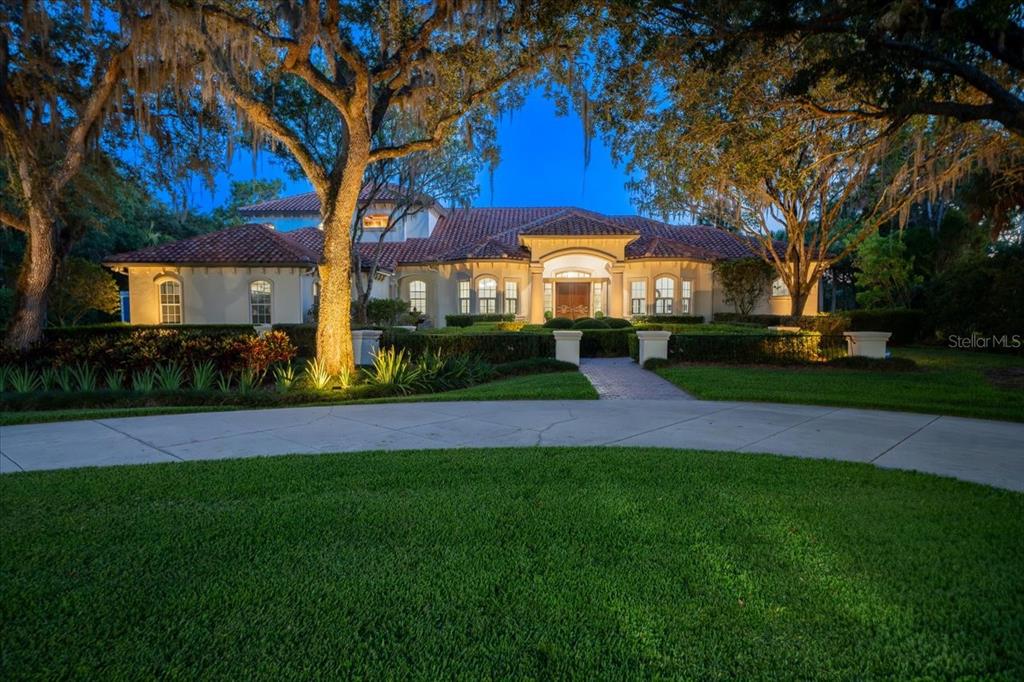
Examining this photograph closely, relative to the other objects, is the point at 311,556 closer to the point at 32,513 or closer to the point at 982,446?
the point at 32,513

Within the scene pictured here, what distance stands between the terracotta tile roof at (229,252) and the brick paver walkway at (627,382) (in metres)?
12.5

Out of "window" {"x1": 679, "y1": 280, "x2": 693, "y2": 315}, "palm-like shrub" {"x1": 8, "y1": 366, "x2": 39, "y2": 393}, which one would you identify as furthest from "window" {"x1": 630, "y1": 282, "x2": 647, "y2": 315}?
"palm-like shrub" {"x1": 8, "y1": 366, "x2": 39, "y2": 393}

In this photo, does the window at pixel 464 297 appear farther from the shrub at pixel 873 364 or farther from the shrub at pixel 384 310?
the shrub at pixel 873 364

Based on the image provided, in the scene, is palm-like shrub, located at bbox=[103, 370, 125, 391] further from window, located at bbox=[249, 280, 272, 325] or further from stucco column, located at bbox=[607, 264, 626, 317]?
stucco column, located at bbox=[607, 264, 626, 317]

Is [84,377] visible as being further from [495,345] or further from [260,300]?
[260,300]

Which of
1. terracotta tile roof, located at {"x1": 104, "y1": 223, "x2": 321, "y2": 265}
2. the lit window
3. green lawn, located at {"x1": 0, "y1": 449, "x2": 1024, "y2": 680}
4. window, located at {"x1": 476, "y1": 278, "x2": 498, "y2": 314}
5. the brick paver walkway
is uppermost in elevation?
the lit window

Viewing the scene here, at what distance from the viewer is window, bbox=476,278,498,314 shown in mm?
25500

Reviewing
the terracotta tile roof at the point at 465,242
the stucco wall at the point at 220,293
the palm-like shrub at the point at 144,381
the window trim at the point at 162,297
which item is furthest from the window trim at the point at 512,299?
the palm-like shrub at the point at 144,381

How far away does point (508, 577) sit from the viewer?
9.21 feet

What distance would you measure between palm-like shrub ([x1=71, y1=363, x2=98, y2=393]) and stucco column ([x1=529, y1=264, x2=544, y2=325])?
17.4 m

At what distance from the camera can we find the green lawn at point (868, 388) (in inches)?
331

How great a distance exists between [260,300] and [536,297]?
12.2 meters

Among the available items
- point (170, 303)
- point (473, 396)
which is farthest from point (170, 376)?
point (170, 303)

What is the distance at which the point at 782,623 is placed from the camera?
245 centimetres
